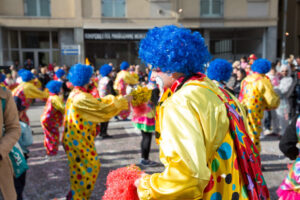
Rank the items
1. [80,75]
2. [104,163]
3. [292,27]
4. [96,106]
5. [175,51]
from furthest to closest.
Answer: [292,27] → [104,163] → [80,75] → [96,106] → [175,51]

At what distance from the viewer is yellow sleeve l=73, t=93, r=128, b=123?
3.34 meters

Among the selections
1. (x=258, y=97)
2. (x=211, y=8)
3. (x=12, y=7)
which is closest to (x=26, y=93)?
(x=258, y=97)

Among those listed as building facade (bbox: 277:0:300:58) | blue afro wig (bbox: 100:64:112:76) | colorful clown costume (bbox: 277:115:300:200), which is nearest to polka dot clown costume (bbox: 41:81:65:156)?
blue afro wig (bbox: 100:64:112:76)

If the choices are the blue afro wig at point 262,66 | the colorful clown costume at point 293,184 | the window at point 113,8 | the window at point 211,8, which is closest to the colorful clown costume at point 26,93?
the blue afro wig at point 262,66

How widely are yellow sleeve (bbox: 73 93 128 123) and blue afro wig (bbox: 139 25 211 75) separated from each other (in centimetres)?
180

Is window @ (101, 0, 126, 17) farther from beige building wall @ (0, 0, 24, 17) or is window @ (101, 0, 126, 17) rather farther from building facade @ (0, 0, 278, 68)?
beige building wall @ (0, 0, 24, 17)

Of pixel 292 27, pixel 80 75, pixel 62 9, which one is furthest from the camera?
pixel 292 27

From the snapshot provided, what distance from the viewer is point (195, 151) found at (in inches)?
51.2

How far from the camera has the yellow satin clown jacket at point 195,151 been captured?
130cm

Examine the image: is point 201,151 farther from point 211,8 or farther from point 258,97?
point 211,8

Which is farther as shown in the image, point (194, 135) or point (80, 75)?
point (80, 75)

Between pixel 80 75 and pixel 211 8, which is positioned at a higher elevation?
pixel 211 8

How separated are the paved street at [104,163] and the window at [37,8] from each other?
14186 mm

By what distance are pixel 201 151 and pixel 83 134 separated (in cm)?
238
